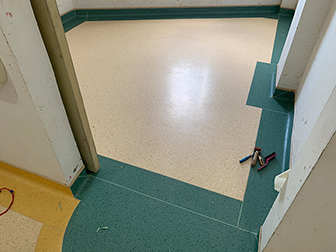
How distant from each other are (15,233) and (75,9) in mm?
3577

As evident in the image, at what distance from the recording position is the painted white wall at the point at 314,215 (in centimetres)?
71

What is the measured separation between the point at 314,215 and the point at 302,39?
150 cm

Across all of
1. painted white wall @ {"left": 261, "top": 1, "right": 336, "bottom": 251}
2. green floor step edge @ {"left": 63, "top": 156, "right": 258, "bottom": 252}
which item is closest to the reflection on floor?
green floor step edge @ {"left": 63, "top": 156, "right": 258, "bottom": 252}

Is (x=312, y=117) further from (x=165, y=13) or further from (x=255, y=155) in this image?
(x=165, y=13)

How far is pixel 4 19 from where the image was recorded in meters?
0.83

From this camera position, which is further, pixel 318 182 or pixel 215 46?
pixel 215 46

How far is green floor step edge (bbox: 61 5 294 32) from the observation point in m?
3.68

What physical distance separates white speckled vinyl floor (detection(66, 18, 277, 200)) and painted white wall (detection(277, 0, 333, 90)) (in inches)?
15.0

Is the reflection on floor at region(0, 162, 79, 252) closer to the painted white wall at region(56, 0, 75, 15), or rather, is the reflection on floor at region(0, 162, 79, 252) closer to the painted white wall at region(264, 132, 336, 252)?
the painted white wall at region(264, 132, 336, 252)

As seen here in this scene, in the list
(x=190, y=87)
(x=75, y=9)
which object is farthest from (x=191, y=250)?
(x=75, y=9)

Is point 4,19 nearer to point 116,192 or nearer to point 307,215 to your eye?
point 116,192

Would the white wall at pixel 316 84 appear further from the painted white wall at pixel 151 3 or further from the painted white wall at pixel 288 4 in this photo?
the painted white wall at pixel 151 3

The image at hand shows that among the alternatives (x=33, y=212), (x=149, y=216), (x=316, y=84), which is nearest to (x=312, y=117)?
(x=316, y=84)

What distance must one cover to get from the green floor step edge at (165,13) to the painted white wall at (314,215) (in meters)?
3.55
